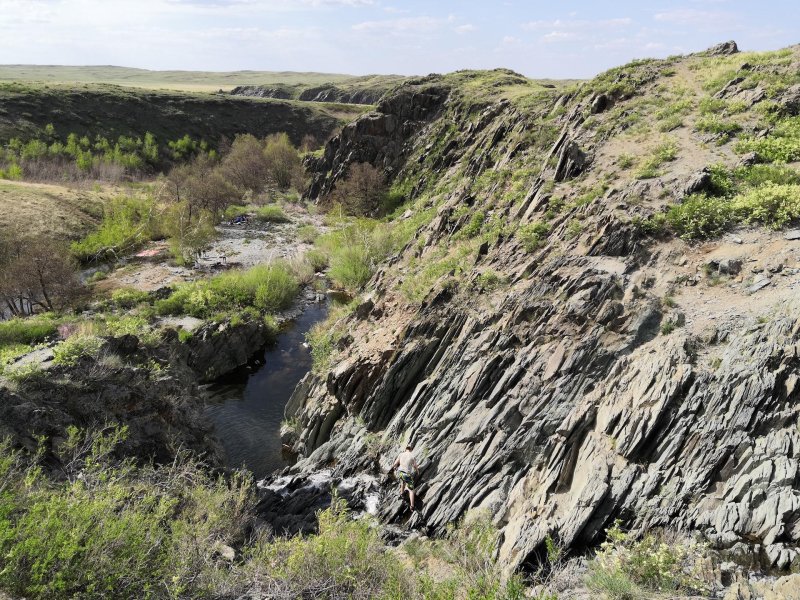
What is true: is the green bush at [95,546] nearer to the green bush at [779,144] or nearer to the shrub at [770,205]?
the shrub at [770,205]

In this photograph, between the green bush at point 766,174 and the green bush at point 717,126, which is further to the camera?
the green bush at point 717,126

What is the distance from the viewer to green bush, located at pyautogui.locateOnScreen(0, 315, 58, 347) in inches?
1088

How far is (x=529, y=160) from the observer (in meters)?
33.3

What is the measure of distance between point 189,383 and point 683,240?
2142 cm

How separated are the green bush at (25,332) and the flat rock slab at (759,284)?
33.9 meters

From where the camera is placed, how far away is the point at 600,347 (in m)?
15.7

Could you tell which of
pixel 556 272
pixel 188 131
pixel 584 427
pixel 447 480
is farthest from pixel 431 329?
pixel 188 131

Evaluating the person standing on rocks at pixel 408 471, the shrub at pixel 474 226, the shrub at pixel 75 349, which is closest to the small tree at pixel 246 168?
the shrub at pixel 474 226

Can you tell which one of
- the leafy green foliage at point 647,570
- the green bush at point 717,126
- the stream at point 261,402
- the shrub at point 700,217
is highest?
the green bush at point 717,126

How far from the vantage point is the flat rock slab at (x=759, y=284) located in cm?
1480

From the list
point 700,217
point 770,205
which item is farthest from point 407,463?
point 770,205

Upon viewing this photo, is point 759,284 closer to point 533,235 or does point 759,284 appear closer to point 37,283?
point 533,235

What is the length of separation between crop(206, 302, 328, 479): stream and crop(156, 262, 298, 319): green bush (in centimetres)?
328

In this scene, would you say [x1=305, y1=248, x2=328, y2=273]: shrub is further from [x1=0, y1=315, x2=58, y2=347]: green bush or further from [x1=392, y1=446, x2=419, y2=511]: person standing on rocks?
[x1=392, y1=446, x2=419, y2=511]: person standing on rocks
